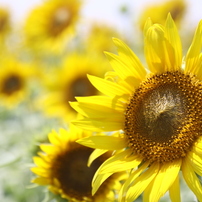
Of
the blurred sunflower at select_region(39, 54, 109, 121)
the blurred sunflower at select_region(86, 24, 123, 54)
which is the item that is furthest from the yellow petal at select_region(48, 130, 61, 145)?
the blurred sunflower at select_region(86, 24, 123, 54)

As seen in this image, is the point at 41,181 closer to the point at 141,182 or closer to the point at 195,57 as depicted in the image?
the point at 141,182

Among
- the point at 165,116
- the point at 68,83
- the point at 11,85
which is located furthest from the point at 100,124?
the point at 11,85

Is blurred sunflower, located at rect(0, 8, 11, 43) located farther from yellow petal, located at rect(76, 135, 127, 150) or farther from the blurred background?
yellow petal, located at rect(76, 135, 127, 150)

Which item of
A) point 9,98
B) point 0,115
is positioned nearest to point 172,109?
point 9,98

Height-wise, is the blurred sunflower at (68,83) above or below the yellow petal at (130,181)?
above

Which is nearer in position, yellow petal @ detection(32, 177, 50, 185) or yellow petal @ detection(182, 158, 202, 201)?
yellow petal @ detection(182, 158, 202, 201)

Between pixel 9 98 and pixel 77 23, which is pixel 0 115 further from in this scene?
pixel 77 23

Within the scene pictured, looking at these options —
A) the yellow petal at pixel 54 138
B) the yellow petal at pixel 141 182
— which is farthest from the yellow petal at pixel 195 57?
the yellow petal at pixel 54 138

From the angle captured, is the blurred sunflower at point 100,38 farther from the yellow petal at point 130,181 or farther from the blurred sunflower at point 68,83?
the yellow petal at point 130,181
